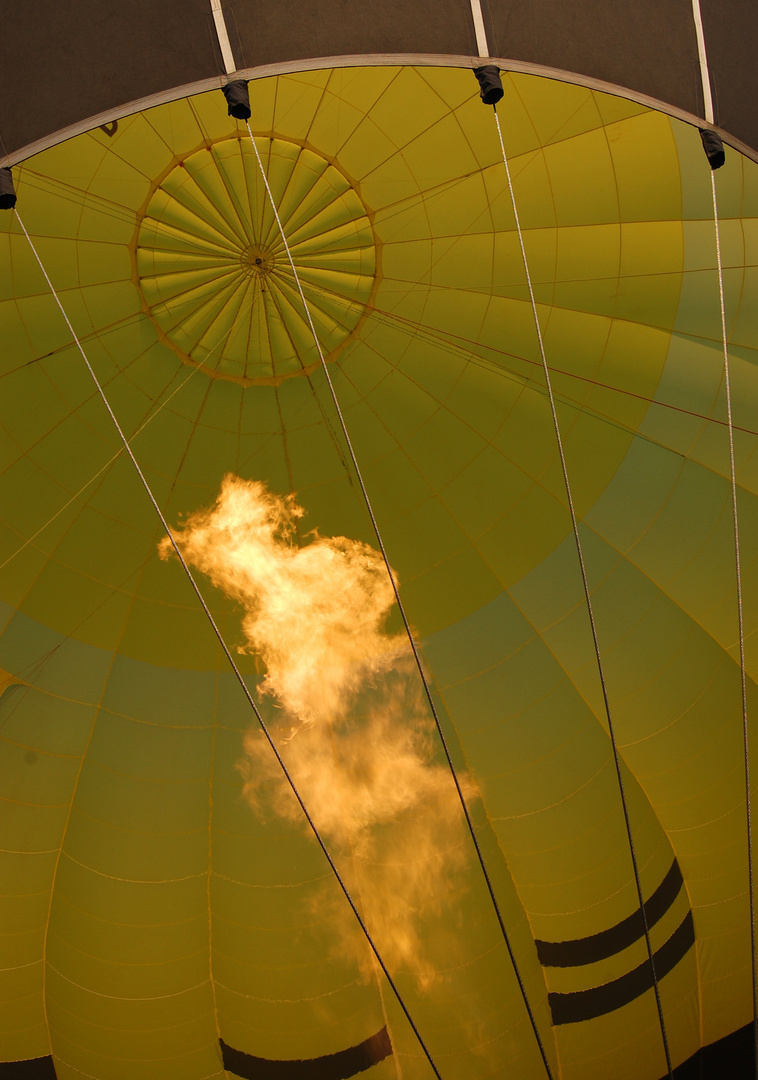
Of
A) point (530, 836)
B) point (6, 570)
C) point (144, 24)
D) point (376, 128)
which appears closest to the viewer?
Result: point (144, 24)

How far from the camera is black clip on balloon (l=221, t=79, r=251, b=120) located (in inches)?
146

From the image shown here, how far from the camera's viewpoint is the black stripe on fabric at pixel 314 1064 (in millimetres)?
6488

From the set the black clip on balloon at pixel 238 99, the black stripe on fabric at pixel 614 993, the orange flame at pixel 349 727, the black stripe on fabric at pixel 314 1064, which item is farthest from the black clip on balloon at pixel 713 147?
the black stripe on fabric at pixel 314 1064

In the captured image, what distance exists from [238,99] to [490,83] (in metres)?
1.17

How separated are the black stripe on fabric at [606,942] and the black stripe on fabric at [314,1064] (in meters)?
1.52

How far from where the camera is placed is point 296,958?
6586 millimetres

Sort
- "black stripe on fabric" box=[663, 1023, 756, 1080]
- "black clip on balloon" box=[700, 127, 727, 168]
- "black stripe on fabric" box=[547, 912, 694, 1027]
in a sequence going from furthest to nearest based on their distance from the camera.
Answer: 1. "black stripe on fabric" box=[663, 1023, 756, 1080]
2. "black stripe on fabric" box=[547, 912, 694, 1027]
3. "black clip on balloon" box=[700, 127, 727, 168]

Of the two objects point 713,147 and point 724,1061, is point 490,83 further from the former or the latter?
point 724,1061

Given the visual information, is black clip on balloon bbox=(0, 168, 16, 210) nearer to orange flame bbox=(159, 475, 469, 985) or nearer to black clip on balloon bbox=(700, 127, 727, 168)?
orange flame bbox=(159, 475, 469, 985)

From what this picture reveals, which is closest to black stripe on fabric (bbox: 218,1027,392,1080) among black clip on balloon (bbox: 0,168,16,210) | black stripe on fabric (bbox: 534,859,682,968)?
black stripe on fabric (bbox: 534,859,682,968)

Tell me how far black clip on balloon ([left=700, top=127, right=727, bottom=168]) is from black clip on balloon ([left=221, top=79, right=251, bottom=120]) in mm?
2412

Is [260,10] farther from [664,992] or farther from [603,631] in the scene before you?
[664,992]

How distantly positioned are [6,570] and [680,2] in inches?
229

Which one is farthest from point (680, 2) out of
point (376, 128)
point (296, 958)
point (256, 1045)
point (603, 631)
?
point (256, 1045)
